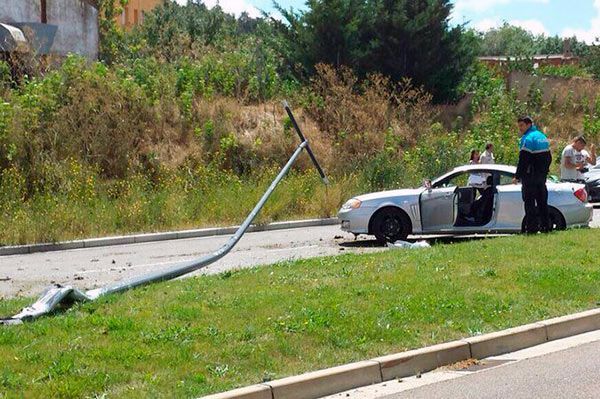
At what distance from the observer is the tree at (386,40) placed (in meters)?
38.4

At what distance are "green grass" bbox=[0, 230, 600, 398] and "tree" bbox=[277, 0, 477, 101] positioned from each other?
26.0 meters

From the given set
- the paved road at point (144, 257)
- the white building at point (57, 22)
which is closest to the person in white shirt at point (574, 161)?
the paved road at point (144, 257)

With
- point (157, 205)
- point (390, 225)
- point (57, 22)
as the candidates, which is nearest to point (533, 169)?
point (390, 225)

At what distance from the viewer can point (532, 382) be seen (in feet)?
26.7

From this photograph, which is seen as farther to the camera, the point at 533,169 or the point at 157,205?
the point at 157,205

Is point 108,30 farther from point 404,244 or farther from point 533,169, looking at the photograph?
point 533,169

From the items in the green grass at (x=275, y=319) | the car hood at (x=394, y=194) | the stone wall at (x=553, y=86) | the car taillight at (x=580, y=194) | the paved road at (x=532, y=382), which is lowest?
the paved road at (x=532, y=382)

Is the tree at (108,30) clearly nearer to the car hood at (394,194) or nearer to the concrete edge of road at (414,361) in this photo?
the car hood at (394,194)

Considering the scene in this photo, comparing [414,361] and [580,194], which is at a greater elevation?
[580,194]

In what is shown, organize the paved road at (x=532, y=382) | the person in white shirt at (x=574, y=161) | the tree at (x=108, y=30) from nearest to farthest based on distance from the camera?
the paved road at (x=532, y=382)
the person in white shirt at (x=574, y=161)
the tree at (x=108, y=30)

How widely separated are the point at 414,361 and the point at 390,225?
9.34 m

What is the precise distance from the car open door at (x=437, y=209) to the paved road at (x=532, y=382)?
8325mm

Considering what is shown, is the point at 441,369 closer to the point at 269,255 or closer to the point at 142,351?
the point at 142,351

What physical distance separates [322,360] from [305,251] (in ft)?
31.0
